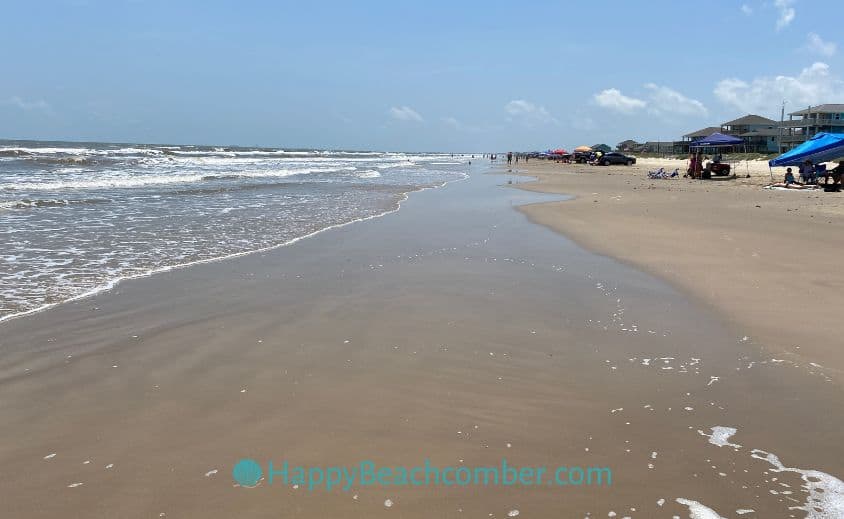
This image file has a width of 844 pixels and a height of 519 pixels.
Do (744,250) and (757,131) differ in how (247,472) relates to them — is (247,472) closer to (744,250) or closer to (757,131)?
(744,250)

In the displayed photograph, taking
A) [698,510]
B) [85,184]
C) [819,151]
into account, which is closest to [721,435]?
[698,510]

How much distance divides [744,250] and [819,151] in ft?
50.5

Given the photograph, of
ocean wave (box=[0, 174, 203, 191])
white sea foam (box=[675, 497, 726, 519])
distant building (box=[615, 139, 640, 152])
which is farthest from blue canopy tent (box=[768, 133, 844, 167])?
distant building (box=[615, 139, 640, 152])

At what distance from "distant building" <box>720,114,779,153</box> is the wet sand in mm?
76200

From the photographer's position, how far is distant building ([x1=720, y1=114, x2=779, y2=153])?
7019 centimetres

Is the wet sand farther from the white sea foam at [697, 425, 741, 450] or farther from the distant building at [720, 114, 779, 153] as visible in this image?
the distant building at [720, 114, 779, 153]

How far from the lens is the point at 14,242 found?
8953 mm

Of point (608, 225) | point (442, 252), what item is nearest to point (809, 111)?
point (608, 225)

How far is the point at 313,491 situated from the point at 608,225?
10.4 m

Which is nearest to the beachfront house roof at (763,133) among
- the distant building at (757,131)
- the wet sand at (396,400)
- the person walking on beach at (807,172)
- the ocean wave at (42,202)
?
the distant building at (757,131)

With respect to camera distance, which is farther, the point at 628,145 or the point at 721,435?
the point at 628,145

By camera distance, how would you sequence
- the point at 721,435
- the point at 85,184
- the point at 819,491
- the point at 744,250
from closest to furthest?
the point at 819,491
the point at 721,435
the point at 744,250
the point at 85,184

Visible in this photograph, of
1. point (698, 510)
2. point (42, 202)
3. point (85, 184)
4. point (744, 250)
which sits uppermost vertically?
point (85, 184)

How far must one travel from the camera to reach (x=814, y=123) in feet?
215
